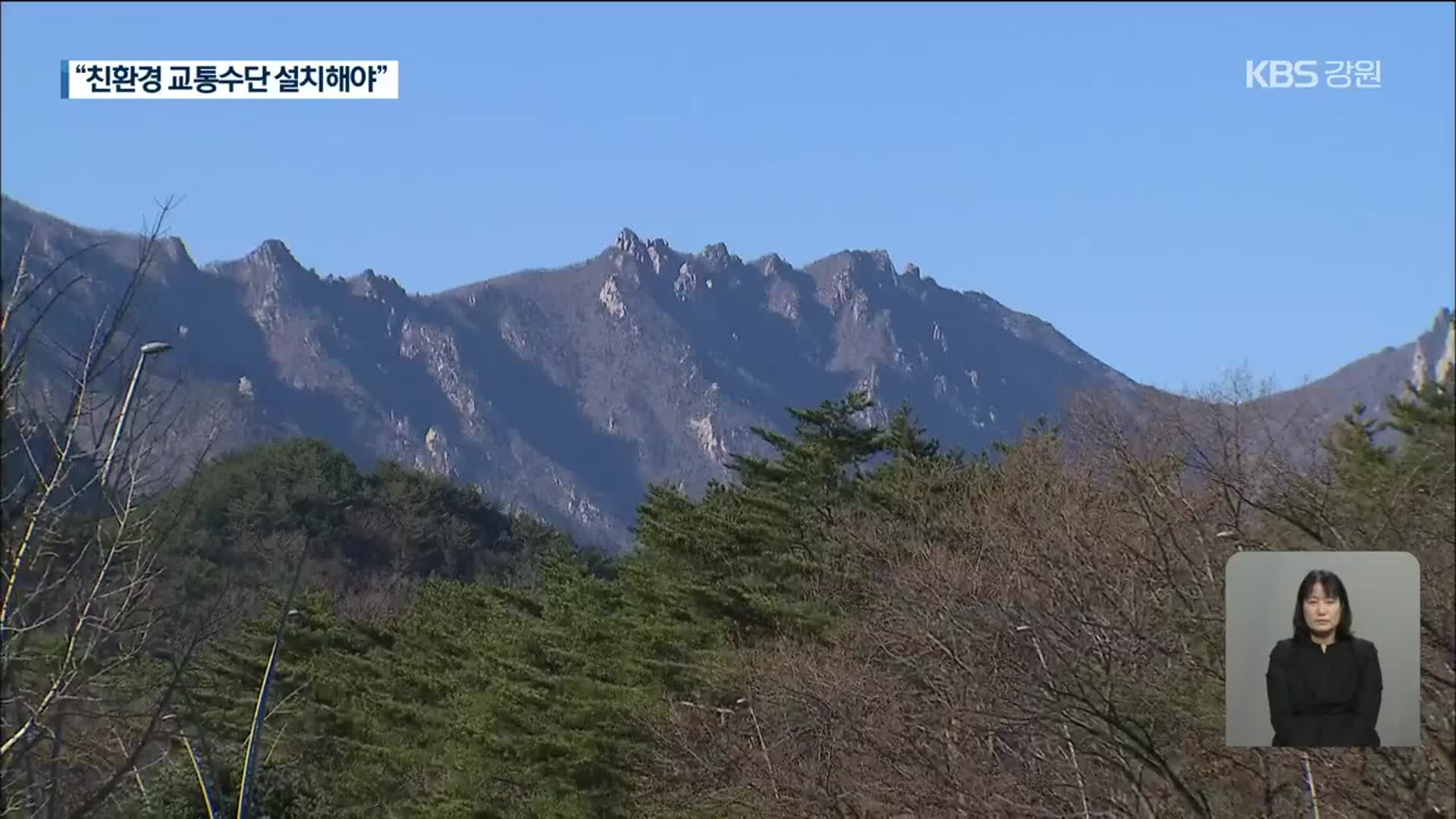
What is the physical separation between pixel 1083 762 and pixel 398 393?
148694 mm

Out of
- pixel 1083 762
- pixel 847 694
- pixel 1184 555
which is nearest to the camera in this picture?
pixel 1184 555

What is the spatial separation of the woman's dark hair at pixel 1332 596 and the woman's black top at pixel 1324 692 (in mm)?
49

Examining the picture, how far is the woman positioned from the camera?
1045cm

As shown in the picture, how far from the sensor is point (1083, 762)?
2525 cm

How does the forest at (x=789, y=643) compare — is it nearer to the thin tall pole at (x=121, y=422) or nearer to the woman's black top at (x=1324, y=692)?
the thin tall pole at (x=121, y=422)

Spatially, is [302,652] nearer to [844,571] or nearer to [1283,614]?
[844,571]

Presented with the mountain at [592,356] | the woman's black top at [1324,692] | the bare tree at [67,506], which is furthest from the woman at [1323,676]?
the mountain at [592,356]

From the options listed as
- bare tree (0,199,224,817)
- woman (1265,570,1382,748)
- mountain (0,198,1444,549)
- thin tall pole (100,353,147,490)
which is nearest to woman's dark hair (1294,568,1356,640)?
woman (1265,570,1382,748)

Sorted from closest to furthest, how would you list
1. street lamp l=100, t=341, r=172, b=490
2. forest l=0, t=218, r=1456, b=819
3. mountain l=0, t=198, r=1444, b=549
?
1. street lamp l=100, t=341, r=172, b=490
2. forest l=0, t=218, r=1456, b=819
3. mountain l=0, t=198, r=1444, b=549

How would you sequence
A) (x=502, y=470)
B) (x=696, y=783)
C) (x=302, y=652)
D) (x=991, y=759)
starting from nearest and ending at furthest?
(x=991, y=759), (x=696, y=783), (x=302, y=652), (x=502, y=470)

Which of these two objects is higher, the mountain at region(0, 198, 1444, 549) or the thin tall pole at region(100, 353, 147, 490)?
the mountain at region(0, 198, 1444, 549)

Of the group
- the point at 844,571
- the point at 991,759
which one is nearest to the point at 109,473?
the point at 991,759

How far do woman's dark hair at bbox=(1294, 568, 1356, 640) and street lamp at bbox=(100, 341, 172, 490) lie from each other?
655 cm

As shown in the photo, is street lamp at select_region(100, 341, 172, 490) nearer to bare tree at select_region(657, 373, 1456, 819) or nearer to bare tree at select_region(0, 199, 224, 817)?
bare tree at select_region(0, 199, 224, 817)
